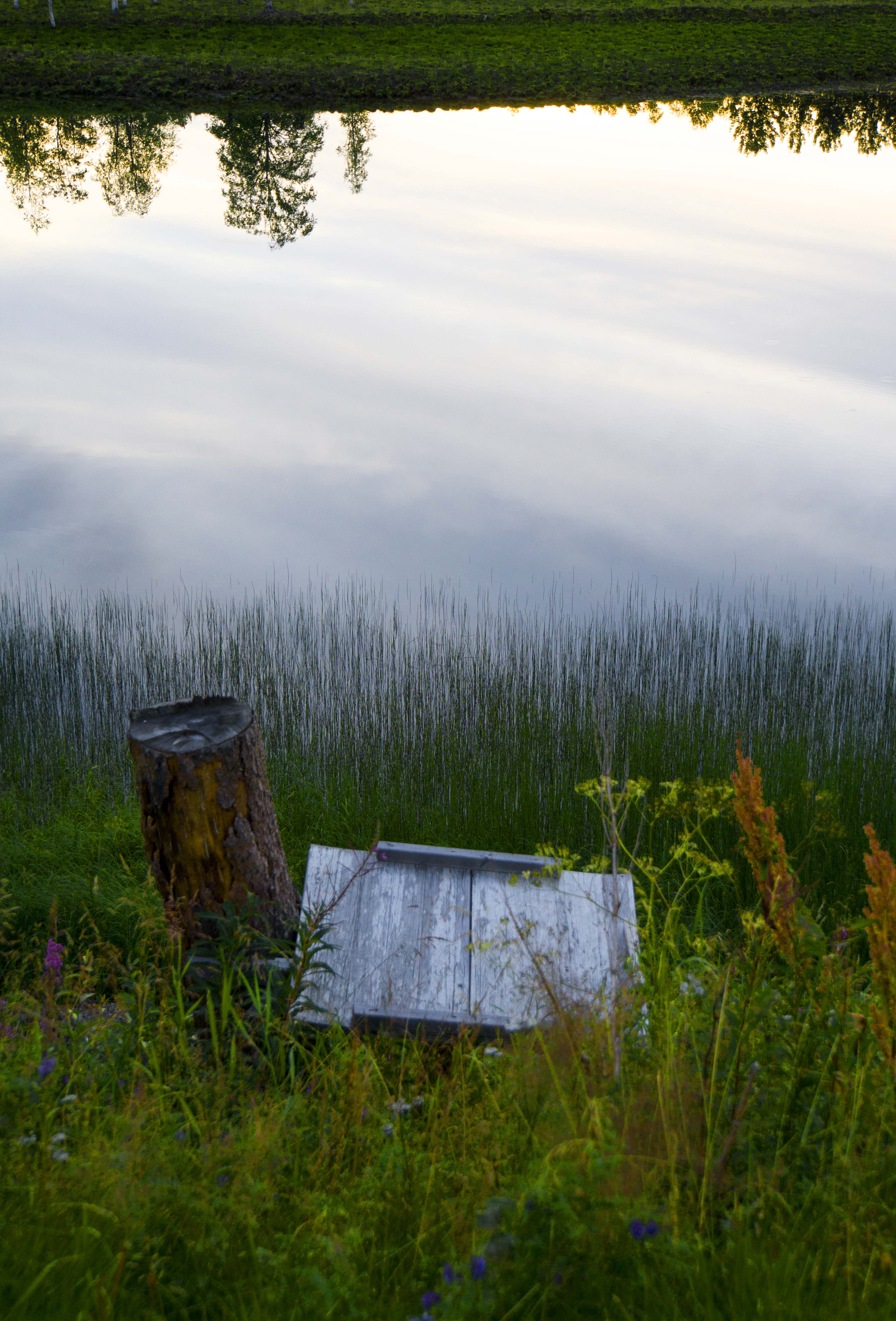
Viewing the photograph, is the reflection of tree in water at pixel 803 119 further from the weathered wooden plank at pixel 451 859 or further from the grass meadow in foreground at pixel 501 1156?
the grass meadow in foreground at pixel 501 1156

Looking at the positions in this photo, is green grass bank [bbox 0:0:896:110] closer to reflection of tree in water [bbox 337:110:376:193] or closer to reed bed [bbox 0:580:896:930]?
reflection of tree in water [bbox 337:110:376:193]

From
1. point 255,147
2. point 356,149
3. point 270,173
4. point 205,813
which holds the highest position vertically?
point 356,149

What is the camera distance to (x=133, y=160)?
94.0 ft

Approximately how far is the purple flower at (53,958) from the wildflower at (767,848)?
1.74 meters

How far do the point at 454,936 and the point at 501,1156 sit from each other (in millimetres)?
1232

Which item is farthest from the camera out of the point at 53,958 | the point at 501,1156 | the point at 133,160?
the point at 133,160

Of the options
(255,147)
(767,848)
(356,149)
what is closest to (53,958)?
(767,848)

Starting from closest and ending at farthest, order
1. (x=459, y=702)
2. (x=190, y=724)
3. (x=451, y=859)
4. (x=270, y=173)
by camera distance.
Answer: (x=190, y=724), (x=451, y=859), (x=459, y=702), (x=270, y=173)

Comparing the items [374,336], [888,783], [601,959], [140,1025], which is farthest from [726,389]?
[140,1025]

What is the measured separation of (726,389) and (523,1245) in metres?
14.7

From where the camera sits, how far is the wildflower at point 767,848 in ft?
6.78

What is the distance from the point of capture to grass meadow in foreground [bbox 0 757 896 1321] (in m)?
1.58

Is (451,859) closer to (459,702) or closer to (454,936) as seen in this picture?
(454,936)

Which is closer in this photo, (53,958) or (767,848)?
(767,848)
